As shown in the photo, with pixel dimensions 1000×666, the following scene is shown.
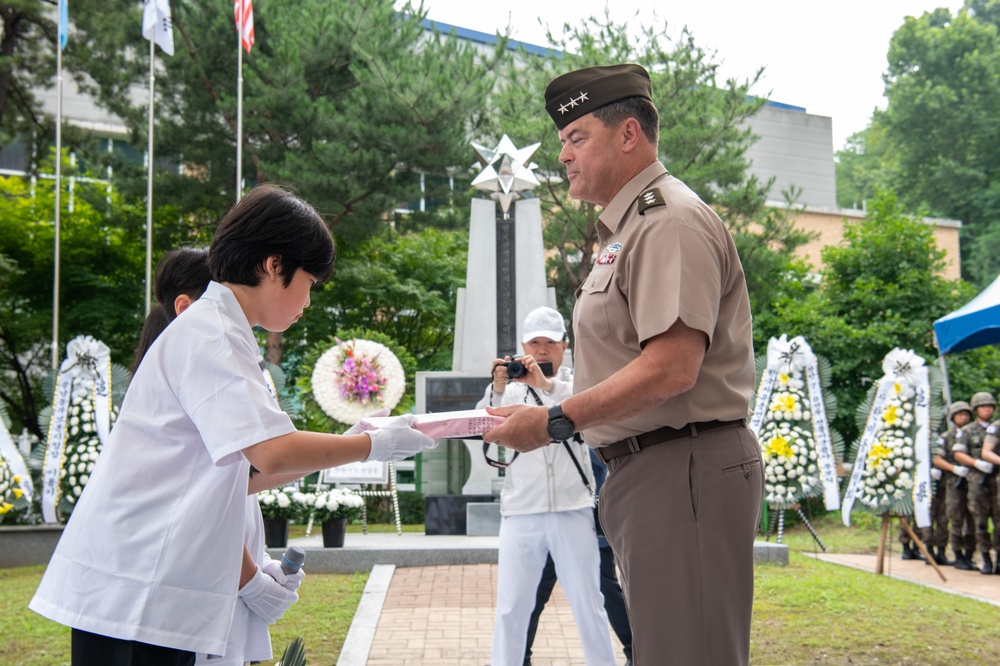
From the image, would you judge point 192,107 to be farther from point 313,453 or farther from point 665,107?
point 313,453

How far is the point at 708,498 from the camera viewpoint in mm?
2584

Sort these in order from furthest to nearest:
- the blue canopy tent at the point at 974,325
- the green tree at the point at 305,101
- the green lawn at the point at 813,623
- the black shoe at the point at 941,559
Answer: the green tree at the point at 305,101, the black shoe at the point at 941,559, the blue canopy tent at the point at 974,325, the green lawn at the point at 813,623

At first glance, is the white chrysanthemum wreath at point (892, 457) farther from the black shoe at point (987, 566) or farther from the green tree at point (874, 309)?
the green tree at point (874, 309)

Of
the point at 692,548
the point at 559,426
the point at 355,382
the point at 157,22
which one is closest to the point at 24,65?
the point at 157,22

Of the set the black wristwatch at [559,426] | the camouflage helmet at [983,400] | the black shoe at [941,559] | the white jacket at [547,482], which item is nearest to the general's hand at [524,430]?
the black wristwatch at [559,426]

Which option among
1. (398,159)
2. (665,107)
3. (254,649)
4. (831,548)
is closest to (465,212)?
(398,159)

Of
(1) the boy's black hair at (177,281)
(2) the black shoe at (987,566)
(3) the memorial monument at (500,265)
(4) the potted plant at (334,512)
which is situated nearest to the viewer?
(1) the boy's black hair at (177,281)

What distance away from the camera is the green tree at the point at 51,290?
822 inches

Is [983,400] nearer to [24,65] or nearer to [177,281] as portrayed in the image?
[177,281]

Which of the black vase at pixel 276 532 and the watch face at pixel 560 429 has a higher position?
the watch face at pixel 560 429

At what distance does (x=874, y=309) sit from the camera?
71.1ft

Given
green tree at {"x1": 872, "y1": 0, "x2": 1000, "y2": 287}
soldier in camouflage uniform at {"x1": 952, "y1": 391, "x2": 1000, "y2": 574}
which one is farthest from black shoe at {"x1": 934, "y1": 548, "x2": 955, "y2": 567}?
green tree at {"x1": 872, "y1": 0, "x2": 1000, "y2": 287}

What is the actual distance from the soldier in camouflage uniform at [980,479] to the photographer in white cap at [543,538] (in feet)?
27.8

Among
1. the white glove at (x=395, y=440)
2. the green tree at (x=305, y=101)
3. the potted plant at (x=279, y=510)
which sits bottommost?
the potted plant at (x=279, y=510)
